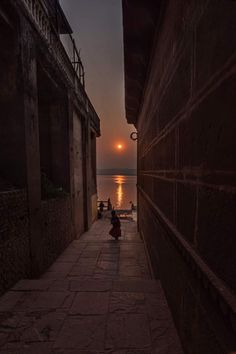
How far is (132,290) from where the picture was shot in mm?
3170

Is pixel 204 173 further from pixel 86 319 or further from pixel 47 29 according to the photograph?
pixel 47 29

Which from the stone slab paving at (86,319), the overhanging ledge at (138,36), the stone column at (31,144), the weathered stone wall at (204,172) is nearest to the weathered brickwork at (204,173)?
the weathered stone wall at (204,172)

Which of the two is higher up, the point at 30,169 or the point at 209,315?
the point at 30,169

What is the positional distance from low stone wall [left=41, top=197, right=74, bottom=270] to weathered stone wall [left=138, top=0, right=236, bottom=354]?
373 centimetres

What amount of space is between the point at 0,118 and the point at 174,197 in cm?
406

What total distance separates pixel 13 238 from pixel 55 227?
2.16m

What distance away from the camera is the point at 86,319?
8.10ft

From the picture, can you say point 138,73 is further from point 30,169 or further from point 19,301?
point 19,301

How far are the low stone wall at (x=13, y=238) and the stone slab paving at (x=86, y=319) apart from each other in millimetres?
273

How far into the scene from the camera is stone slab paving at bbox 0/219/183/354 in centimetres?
205

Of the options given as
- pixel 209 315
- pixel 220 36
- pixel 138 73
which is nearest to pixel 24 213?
pixel 209 315

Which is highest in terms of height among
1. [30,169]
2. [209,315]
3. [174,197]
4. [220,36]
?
[220,36]

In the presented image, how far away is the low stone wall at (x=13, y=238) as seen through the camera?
3.37 m

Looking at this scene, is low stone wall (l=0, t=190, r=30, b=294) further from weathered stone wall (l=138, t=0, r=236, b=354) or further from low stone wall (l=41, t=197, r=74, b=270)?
weathered stone wall (l=138, t=0, r=236, b=354)
